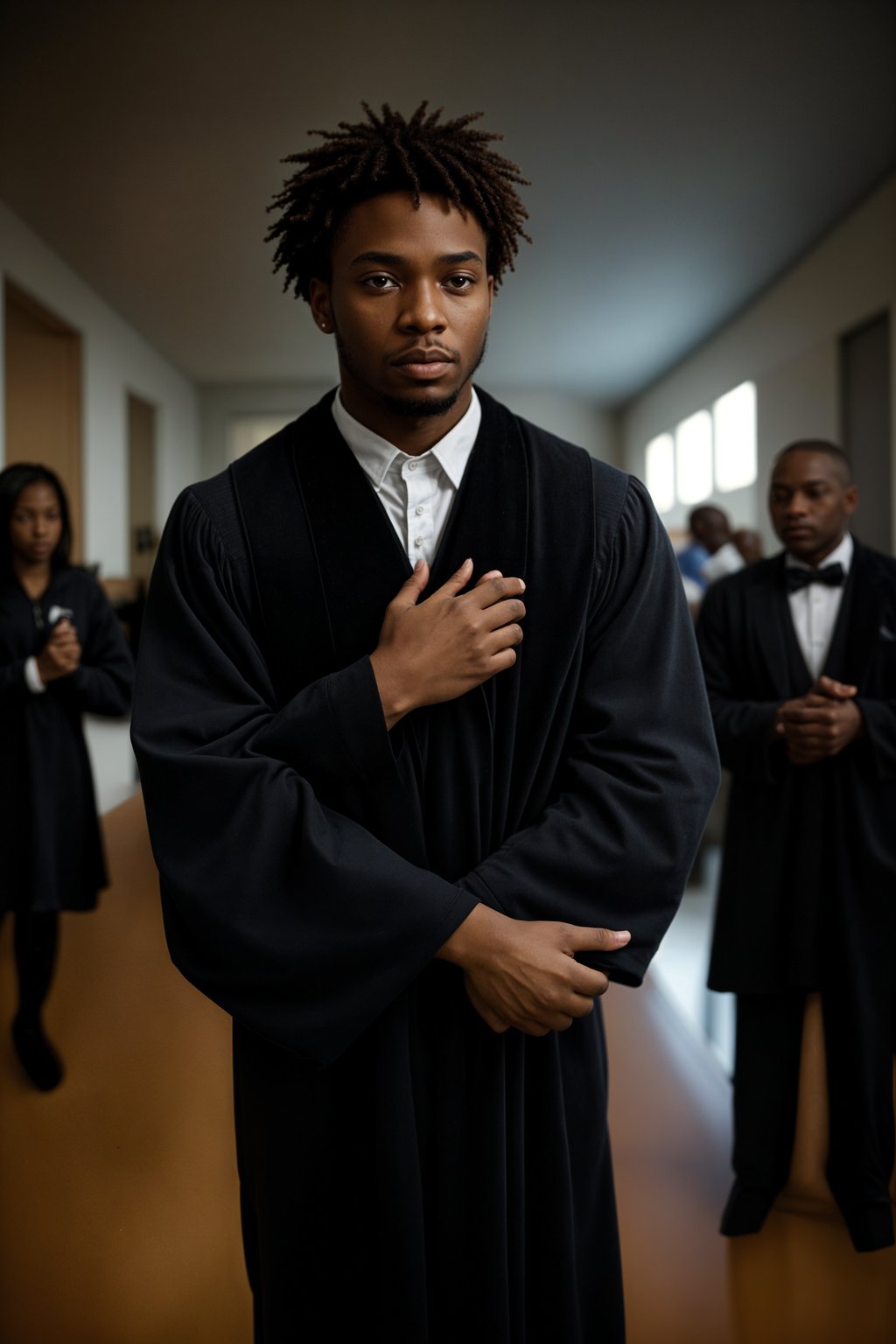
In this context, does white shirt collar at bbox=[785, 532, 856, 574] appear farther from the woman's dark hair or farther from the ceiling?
the woman's dark hair

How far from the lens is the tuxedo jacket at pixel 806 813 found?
88.4 inches

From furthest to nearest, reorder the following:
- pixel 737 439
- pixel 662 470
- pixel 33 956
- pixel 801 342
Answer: pixel 737 439 < pixel 662 470 < pixel 801 342 < pixel 33 956

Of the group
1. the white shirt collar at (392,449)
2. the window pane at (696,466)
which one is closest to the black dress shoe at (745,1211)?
the white shirt collar at (392,449)

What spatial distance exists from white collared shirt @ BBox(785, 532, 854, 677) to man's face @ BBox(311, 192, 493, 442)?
4.67ft

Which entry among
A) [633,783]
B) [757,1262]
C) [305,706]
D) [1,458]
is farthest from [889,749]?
[1,458]

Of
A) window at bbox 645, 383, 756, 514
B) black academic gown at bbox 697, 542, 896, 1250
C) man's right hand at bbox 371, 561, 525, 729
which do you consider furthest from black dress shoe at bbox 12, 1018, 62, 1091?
window at bbox 645, 383, 756, 514

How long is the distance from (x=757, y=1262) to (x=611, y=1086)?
0.76 m

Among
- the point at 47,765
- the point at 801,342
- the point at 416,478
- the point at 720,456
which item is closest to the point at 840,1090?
the point at 416,478

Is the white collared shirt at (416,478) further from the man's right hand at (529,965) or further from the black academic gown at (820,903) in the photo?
the black academic gown at (820,903)

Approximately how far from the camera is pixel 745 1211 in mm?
2238

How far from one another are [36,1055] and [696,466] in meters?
7.08

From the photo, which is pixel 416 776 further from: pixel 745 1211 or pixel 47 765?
pixel 47 765

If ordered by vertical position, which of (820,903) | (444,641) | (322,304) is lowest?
(820,903)

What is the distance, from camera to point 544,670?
1229 millimetres
